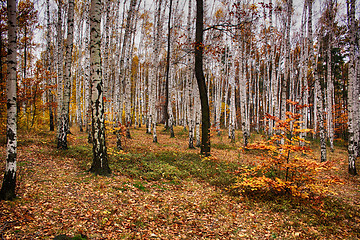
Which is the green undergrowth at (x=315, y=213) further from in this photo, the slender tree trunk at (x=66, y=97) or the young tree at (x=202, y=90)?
the slender tree trunk at (x=66, y=97)

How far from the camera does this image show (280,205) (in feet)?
16.6

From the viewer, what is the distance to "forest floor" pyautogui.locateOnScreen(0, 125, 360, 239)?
11.8 feet

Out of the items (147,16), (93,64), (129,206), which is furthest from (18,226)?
(147,16)

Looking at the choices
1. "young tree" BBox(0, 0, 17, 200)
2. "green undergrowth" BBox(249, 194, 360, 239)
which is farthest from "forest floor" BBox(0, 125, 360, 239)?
"young tree" BBox(0, 0, 17, 200)

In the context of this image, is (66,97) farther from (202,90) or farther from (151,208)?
(151,208)

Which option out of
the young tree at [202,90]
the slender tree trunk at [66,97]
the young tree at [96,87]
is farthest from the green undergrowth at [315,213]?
the slender tree trunk at [66,97]

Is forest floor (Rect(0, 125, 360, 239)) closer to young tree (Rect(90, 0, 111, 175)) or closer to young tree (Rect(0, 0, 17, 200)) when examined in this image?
young tree (Rect(0, 0, 17, 200))

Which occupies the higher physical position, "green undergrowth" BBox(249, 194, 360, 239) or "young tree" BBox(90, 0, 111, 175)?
"young tree" BBox(90, 0, 111, 175)

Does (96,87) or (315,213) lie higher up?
(96,87)

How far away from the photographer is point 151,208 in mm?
4633

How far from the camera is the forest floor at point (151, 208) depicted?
360 cm

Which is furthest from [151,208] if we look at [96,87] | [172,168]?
[96,87]

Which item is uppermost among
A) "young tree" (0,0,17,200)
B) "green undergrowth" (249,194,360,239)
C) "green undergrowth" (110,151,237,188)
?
"young tree" (0,0,17,200)

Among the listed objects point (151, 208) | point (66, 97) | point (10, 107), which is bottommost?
point (151, 208)
